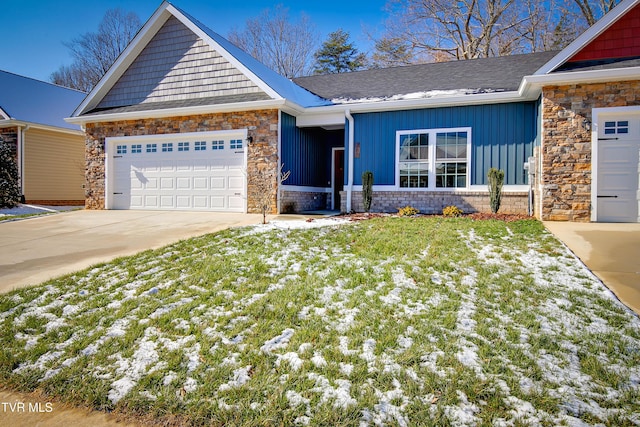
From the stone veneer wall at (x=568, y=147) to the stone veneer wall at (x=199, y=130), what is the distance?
252 inches

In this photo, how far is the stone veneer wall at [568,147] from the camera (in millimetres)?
8070

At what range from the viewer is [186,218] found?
386 inches

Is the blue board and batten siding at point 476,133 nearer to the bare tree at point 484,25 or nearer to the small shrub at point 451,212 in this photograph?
the small shrub at point 451,212

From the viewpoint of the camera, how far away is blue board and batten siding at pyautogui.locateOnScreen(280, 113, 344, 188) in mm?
11000

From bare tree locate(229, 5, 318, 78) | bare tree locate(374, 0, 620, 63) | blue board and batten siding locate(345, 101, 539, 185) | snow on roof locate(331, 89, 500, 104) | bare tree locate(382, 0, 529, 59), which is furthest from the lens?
bare tree locate(229, 5, 318, 78)

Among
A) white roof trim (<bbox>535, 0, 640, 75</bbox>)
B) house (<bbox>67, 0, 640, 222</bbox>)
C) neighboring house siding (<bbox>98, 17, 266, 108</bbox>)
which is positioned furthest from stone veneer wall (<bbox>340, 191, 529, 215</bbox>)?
neighboring house siding (<bbox>98, 17, 266, 108</bbox>)

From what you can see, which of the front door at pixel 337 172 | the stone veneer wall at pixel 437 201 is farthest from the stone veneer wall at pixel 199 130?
the front door at pixel 337 172

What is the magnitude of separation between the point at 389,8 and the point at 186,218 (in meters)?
19.8

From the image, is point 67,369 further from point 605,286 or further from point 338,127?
point 338,127

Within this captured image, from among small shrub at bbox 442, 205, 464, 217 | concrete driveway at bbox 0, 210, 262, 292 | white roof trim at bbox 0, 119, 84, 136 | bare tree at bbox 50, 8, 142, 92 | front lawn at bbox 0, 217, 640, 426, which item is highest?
bare tree at bbox 50, 8, 142, 92

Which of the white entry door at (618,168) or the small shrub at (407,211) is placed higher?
the white entry door at (618,168)

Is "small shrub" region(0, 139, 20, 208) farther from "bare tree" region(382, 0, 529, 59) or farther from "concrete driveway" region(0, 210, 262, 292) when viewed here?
"bare tree" region(382, 0, 529, 59)

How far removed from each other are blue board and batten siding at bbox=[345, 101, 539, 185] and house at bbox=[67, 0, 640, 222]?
3cm

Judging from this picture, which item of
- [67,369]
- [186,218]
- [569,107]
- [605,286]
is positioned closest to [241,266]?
[67,369]
